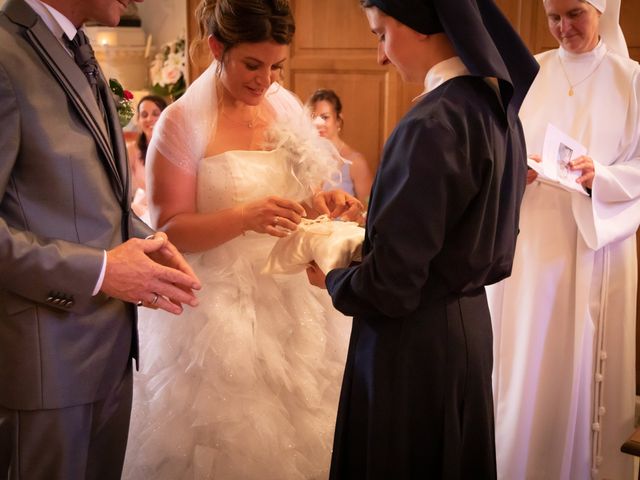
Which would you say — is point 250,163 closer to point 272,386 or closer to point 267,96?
point 267,96

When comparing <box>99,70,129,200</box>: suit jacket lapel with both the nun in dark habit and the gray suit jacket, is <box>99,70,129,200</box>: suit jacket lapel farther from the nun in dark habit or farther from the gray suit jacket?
the nun in dark habit

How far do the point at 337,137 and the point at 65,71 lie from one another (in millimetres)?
3317

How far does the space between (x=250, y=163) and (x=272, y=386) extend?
2.42 feet

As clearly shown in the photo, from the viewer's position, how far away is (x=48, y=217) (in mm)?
1440

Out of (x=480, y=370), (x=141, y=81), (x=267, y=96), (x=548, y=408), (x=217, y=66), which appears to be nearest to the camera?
(x=480, y=370)

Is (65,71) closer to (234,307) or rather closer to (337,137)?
(234,307)

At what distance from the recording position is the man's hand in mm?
1454

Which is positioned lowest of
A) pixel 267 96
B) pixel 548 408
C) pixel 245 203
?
pixel 548 408

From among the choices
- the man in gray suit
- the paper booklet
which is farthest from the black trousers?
the paper booklet

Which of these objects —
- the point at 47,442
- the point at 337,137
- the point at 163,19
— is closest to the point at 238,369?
the point at 47,442

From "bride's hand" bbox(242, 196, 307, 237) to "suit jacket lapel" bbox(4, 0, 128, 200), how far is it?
0.60m

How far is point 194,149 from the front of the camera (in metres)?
2.23

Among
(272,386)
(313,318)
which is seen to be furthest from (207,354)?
(313,318)

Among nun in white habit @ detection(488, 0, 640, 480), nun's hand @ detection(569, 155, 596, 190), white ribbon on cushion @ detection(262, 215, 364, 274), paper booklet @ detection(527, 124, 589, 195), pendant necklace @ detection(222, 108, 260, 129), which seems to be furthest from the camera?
nun in white habit @ detection(488, 0, 640, 480)
